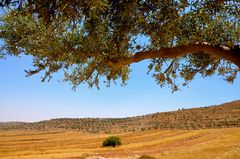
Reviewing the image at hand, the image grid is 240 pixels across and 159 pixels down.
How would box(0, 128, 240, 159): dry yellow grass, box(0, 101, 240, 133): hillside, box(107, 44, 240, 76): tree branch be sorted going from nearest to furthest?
box(107, 44, 240, 76): tree branch
box(0, 128, 240, 159): dry yellow grass
box(0, 101, 240, 133): hillside

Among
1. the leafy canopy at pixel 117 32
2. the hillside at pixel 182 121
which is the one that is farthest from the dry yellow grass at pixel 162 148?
the hillside at pixel 182 121

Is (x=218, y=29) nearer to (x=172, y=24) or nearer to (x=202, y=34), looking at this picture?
(x=202, y=34)

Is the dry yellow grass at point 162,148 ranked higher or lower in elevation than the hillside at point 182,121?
lower

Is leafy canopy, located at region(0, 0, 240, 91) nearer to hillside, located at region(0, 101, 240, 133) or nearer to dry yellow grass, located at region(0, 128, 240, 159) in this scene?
dry yellow grass, located at region(0, 128, 240, 159)

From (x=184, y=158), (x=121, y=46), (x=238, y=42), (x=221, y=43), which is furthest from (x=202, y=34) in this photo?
(x=184, y=158)

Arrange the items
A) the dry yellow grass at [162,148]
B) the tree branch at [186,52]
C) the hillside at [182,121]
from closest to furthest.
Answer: the tree branch at [186,52]
the dry yellow grass at [162,148]
the hillside at [182,121]

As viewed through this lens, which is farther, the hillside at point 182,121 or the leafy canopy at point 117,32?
the hillside at point 182,121

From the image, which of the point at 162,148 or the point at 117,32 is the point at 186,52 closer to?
the point at 117,32

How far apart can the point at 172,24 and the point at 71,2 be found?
18.2 ft

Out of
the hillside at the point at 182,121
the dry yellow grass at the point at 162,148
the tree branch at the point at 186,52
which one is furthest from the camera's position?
the hillside at the point at 182,121

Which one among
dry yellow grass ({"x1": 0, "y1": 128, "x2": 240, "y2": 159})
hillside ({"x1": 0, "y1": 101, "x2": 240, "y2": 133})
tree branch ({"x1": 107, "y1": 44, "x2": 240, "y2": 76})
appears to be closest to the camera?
tree branch ({"x1": 107, "y1": 44, "x2": 240, "y2": 76})

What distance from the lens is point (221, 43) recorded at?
13430 mm

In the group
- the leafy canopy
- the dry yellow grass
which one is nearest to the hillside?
the dry yellow grass

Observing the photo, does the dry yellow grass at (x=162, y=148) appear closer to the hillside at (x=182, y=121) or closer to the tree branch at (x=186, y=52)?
the tree branch at (x=186, y=52)
